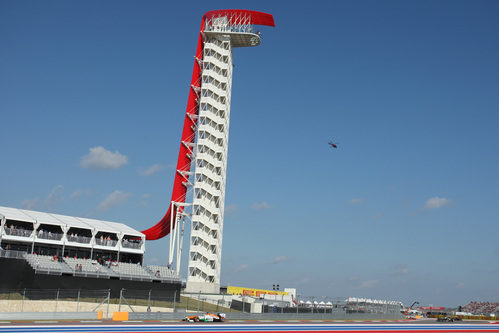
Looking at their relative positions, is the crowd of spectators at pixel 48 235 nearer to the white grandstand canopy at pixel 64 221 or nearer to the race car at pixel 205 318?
the white grandstand canopy at pixel 64 221

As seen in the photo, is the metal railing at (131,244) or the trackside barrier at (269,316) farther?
the metal railing at (131,244)

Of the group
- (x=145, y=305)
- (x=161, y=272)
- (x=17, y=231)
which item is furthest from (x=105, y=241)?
(x=145, y=305)

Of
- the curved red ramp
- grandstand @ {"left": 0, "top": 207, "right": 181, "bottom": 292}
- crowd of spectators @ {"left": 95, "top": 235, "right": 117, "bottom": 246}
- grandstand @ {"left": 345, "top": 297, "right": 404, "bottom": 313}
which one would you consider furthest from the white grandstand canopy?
grandstand @ {"left": 345, "top": 297, "right": 404, "bottom": 313}

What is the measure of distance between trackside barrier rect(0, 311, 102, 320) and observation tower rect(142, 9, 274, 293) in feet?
86.3

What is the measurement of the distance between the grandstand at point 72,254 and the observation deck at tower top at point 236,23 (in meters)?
33.0

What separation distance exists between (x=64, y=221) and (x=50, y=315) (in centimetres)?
1904

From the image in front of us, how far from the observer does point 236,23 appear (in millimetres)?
83250

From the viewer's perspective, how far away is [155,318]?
50.3m

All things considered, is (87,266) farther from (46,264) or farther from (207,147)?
(207,147)

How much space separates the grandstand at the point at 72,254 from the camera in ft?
176

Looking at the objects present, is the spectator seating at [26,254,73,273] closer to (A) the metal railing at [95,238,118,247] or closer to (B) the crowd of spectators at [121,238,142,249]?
(A) the metal railing at [95,238,118,247]

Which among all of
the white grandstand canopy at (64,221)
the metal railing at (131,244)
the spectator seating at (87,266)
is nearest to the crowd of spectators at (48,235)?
the white grandstand canopy at (64,221)

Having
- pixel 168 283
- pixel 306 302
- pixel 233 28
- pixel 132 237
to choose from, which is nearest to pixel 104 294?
pixel 168 283

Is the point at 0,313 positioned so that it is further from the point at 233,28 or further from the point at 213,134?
the point at 233,28
